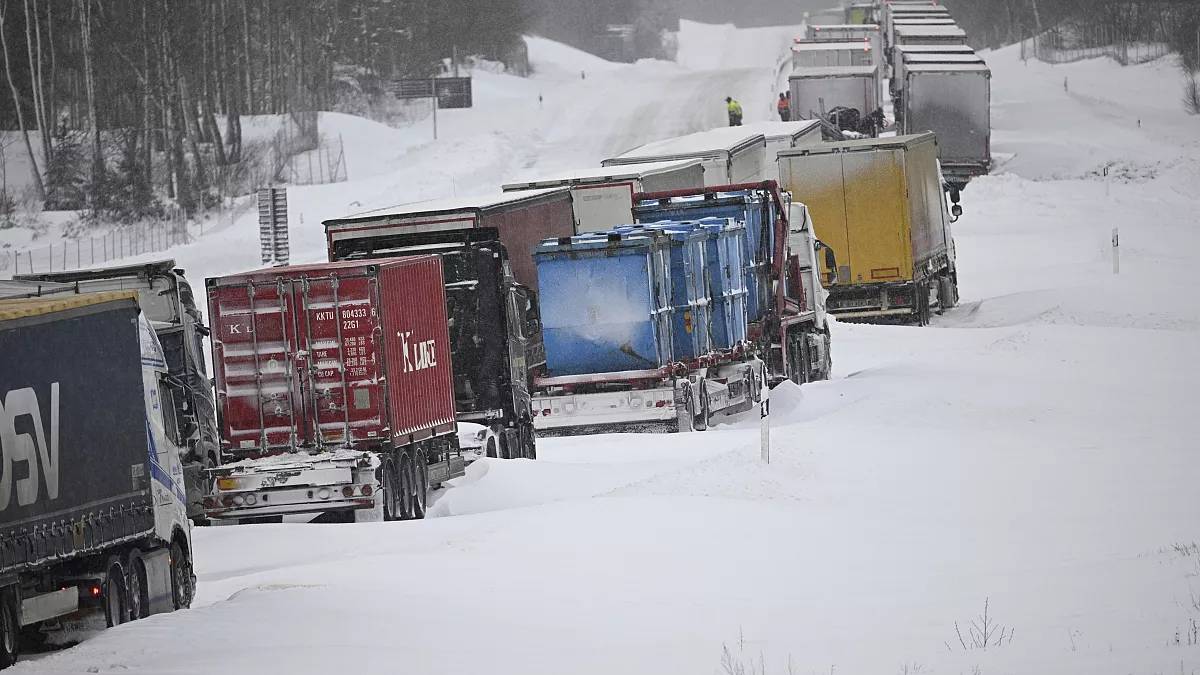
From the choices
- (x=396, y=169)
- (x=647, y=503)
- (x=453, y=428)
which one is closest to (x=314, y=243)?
(x=396, y=169)

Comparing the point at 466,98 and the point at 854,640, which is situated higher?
the point at 466,98

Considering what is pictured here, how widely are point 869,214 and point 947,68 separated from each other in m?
26.3

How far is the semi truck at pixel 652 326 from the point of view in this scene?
77.0 feet

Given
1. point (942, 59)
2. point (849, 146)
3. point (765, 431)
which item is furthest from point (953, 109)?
point (765, 431)

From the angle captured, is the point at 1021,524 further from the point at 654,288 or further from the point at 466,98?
the point at 466,98

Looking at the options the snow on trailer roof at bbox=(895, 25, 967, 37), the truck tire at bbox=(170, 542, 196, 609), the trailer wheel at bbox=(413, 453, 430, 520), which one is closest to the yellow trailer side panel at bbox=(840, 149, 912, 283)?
the trailer wheel at bbox=(413, 453, 430, 520)

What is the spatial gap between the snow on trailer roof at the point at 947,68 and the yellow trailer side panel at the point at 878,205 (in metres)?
25.5

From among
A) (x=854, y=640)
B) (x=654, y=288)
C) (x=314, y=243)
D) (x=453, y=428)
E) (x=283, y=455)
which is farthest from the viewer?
(x=314, y=243)

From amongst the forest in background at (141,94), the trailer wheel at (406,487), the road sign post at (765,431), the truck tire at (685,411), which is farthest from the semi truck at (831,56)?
the trailer wheel at (406,487)

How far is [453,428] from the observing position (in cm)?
2030

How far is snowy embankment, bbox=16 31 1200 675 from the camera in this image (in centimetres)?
1098

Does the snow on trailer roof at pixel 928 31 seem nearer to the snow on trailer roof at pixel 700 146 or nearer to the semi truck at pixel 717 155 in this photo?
the snow on trailer roof at pixel 700 146

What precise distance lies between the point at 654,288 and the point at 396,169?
44294 millimetres

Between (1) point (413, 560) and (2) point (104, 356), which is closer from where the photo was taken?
(2) point (104, 356)
